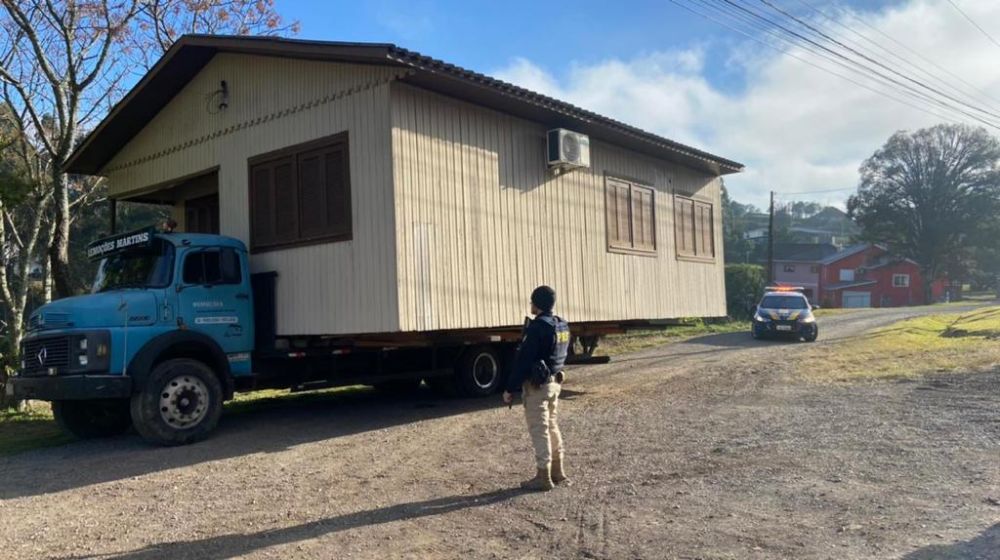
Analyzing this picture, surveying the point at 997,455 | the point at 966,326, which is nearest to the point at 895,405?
the point at 997,455

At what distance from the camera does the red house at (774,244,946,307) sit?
6506 cm

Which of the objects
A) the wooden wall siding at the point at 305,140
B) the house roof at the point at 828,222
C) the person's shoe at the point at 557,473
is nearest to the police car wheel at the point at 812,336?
the wooden wall siding at the point at 305,140

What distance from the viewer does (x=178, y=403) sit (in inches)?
336

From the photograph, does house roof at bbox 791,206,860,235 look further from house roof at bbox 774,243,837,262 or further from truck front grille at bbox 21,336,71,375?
truck front grille at bbox 21,336,71,375

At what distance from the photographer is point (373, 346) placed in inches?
396

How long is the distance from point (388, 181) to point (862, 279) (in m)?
68.0

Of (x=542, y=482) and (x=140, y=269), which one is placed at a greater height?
(x=140, y=269)

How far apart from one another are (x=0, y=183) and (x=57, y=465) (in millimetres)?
5883

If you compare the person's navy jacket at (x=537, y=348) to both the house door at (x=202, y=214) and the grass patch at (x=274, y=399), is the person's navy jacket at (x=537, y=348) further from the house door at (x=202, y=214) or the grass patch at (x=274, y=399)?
the house door at (x=202, y=214)

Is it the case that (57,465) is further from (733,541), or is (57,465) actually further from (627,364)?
(627,364)

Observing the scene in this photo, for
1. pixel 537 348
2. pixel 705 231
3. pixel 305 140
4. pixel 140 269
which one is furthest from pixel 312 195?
pixel 705 231

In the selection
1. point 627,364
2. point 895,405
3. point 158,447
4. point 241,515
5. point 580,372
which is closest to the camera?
point 241,515

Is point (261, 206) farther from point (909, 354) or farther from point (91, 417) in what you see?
point (909, 354)

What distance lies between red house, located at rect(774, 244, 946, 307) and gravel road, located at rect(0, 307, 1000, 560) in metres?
59.0
